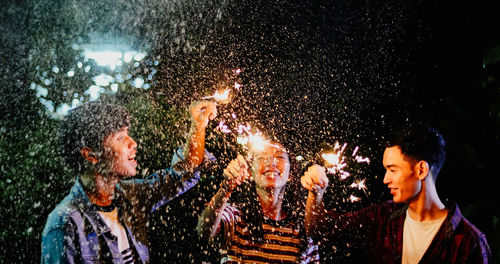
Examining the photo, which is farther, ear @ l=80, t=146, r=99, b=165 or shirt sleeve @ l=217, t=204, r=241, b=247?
shirt sleeve @ l=217, t=204, r=241, b=247

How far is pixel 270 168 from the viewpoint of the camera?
332cm

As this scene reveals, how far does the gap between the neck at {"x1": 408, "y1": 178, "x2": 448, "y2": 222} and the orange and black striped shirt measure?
1.05 m

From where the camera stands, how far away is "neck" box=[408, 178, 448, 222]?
3005 mm

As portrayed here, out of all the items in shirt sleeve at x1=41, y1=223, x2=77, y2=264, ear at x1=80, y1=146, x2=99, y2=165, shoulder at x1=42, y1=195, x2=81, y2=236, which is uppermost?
ear at x1=80, y1=146, x2=99, y2=165

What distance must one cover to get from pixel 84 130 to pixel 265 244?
6.28 ft

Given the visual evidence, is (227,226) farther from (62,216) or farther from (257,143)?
(62,216)

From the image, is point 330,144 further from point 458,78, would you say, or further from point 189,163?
point 189,163

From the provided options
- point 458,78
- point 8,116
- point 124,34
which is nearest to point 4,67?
point 8,116

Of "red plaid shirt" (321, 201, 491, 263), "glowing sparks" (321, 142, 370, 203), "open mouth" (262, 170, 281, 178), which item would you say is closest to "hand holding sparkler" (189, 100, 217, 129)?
"open mouth" (262, 170, 281, 178)

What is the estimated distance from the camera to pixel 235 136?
5227mm

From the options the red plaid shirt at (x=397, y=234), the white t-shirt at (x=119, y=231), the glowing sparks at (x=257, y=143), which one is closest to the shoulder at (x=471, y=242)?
the red plaid shirt at (x=397, y=234)

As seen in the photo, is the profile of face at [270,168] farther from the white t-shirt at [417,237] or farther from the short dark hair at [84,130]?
the short dark hair at [84,130]

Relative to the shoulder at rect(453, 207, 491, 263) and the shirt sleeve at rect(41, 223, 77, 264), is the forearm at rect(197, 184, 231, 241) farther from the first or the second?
the shoulder at rect(453, 207, 491, 263)

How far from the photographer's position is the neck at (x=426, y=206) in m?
3.01
